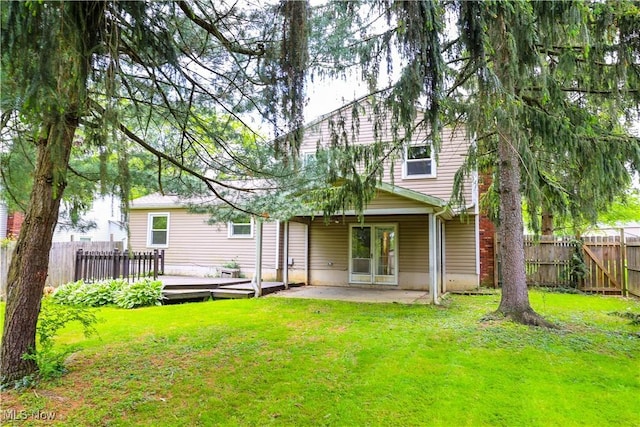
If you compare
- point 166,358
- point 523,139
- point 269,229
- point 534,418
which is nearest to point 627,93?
point 523,139

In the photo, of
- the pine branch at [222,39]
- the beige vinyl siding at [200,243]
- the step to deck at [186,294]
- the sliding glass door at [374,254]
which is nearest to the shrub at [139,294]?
the step to deck at [186,294]

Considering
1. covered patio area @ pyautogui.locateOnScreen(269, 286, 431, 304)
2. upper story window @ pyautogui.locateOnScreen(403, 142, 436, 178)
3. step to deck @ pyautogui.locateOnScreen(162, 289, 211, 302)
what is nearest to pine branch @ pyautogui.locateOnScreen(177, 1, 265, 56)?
covered patio area @ pyautogui.locateOnScreen(269, 286, 431, 304)

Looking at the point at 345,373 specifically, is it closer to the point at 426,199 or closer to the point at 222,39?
the point at 222,39

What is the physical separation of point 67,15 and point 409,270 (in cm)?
1059

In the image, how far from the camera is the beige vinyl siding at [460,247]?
11367mm

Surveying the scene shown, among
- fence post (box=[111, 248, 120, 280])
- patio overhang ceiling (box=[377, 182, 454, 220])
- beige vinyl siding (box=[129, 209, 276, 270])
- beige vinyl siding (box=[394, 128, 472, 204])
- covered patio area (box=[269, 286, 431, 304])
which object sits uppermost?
beige vinyl siding (box=[394, 128, 472, 204])

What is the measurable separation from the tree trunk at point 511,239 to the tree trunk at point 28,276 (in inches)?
264

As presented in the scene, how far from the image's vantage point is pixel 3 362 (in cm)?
367

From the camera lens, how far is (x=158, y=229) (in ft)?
46.6

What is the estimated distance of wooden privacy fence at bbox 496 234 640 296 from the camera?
34.1ft

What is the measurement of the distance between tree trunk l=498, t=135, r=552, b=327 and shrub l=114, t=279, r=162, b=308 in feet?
24.8

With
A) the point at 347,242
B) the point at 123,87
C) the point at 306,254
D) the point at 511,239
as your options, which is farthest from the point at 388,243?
the point at 123,87

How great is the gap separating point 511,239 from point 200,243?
10.4 m

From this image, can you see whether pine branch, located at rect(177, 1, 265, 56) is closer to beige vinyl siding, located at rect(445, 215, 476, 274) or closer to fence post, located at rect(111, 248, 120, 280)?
fence post, located at rect(111, 248, 120, 280)
